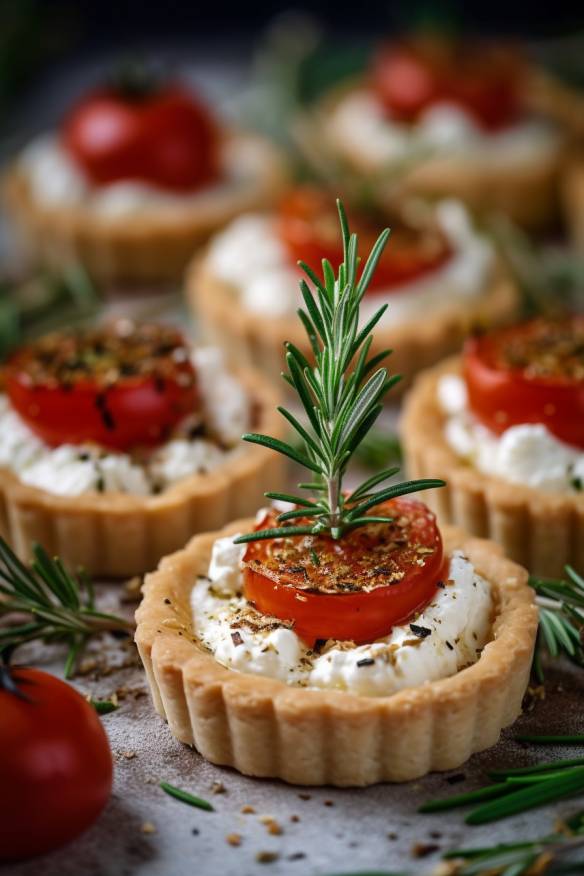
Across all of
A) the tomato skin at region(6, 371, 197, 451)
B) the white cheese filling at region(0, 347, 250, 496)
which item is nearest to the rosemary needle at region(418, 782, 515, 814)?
the white cheese filling at region(0, 347, 250, 496)

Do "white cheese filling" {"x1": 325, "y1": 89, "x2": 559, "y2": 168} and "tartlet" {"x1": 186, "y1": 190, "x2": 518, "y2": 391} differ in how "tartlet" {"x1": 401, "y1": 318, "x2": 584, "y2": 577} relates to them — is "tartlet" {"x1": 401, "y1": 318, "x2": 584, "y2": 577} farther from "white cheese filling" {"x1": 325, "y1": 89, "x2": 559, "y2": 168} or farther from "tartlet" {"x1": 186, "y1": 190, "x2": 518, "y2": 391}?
"white cheese filling" {"x1": 325, "y1": 89, "x2": 559, "y2": 168}

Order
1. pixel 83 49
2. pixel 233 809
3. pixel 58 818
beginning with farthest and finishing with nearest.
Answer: pixel 83 49 → pixel 233 809 → pixel 58 818

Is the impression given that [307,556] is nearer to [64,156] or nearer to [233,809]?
[233,809]

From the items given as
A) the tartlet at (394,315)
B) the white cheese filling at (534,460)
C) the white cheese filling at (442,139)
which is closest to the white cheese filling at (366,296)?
the tartlet at (394,315)

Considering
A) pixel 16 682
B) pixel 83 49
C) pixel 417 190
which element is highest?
pixel 83 49

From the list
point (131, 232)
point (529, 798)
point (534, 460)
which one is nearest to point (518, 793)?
point (529, 798)

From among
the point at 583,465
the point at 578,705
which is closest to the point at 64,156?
the point at 583,465

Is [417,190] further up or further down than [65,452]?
further up
